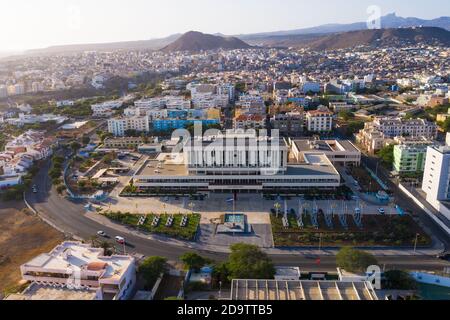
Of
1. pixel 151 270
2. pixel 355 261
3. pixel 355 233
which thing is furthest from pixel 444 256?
pixel 151 270

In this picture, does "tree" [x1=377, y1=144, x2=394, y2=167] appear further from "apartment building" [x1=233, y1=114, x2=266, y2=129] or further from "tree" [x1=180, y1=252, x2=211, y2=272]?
"tree" [x1=180, y1=252, x2=211, y2=272]

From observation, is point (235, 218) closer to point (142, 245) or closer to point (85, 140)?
point (142, 245)

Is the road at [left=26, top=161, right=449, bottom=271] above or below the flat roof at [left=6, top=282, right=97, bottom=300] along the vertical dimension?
below

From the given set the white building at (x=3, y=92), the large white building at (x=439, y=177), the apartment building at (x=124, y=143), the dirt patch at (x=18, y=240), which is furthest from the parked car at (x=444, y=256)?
the white building at (x=3, y=92)

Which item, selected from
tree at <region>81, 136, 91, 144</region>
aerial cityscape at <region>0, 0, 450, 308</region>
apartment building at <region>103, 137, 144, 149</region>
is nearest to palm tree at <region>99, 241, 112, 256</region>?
aerial cityscape at <region>0, 0, 450, 308</region>

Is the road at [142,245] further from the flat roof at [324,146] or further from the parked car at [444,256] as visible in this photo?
the flat roof at [324,146]
